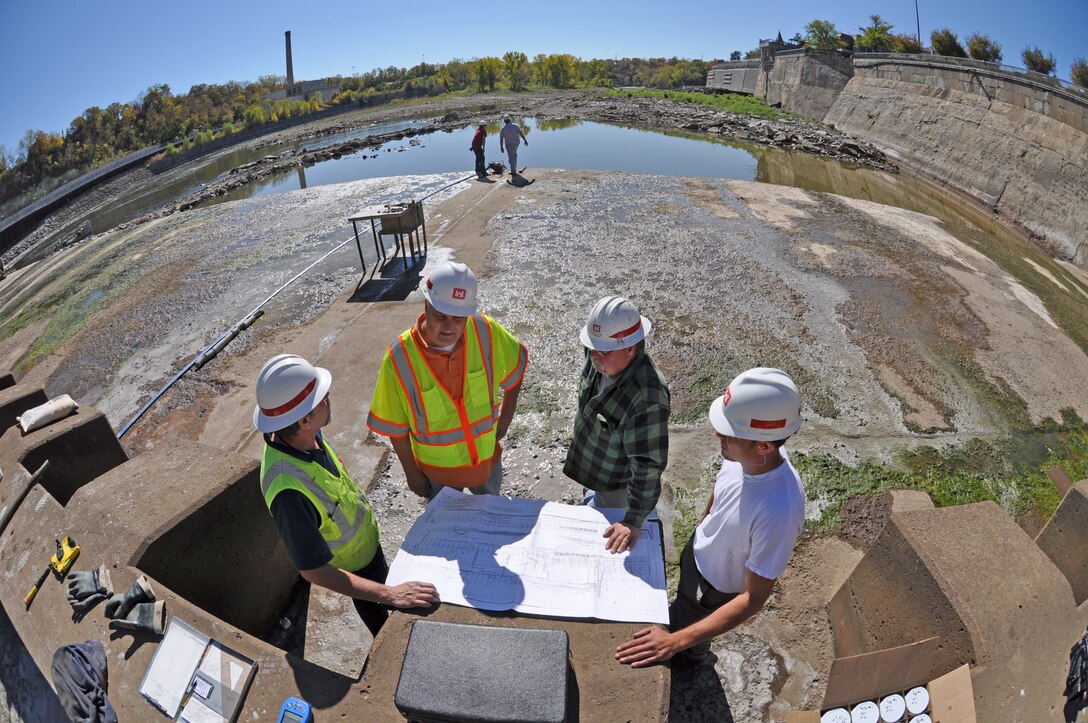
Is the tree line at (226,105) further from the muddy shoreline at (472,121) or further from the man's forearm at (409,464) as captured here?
the man's forearm at (409,464)

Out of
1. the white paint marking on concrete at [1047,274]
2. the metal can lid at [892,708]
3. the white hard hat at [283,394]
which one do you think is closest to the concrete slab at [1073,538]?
the metal can lid at [892,708]

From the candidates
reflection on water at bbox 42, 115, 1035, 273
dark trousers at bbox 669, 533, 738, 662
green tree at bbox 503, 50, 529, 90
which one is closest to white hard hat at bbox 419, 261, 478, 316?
dark trousers at bbox 669, 533, 738, 662

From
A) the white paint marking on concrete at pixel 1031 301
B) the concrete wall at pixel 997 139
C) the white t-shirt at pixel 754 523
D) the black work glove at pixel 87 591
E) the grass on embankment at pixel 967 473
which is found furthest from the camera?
the concrete wall at pixel 997 139

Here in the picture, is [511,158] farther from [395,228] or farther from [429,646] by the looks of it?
[429,646]

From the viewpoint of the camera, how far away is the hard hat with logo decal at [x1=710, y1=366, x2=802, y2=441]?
201cm

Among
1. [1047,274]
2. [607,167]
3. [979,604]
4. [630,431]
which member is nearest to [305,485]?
[630,431]

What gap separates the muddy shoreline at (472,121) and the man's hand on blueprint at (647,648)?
59.9 feet

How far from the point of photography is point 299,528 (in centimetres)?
218

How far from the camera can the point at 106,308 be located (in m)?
8.59

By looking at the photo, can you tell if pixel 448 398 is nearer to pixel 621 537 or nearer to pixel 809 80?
pixel 621 537

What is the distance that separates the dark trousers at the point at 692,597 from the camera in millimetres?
2520

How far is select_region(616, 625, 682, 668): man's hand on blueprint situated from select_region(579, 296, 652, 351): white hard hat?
119 cm

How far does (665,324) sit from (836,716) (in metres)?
5.23

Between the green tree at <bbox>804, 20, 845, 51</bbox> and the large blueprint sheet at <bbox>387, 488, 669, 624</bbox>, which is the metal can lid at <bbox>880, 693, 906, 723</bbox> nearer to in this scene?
the large blueprint sheet at <bbox>387, 488, 669, 624</bbox>
